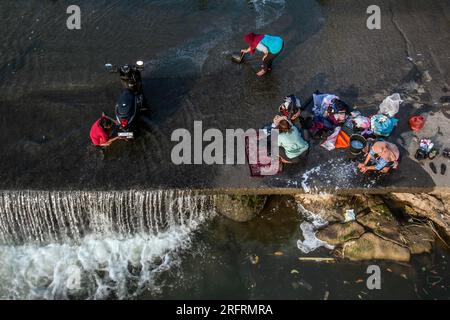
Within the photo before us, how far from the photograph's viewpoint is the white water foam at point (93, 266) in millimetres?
7453

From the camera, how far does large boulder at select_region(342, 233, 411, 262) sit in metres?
7.64

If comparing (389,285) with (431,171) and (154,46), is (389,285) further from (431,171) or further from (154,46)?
(154,46)

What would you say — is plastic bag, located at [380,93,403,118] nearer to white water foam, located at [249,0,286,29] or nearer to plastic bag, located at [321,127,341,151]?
plastic bag, located at [321,127,341,151]

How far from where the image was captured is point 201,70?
9453 mm

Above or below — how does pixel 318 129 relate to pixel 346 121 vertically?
below

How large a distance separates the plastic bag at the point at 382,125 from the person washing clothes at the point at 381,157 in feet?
1.19

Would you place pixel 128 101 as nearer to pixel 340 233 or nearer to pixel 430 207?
pixel 340 233

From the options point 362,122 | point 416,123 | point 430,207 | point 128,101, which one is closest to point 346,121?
point 362,122

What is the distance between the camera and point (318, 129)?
812 centimetres

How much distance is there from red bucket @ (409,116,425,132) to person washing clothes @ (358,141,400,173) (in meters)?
1.13

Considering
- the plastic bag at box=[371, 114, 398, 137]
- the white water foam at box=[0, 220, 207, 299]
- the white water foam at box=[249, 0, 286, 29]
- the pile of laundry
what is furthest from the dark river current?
the plastic bag at box=[371, 114, 398, 137]

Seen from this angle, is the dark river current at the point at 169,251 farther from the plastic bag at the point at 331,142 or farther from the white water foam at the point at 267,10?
the plastic bag at the point at 331,142

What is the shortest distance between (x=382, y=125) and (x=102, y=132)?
16.9ft

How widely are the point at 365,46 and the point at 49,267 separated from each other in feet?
28.0
